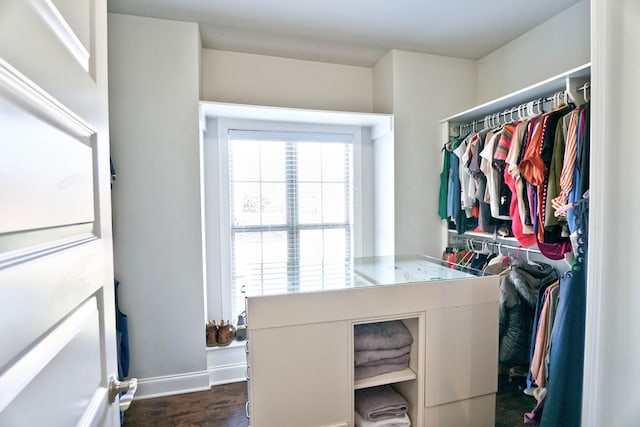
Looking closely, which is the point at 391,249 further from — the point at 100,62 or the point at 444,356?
the point at 100,62

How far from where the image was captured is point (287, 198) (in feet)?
10.1

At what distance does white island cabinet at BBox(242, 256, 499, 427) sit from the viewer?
53.3 inches

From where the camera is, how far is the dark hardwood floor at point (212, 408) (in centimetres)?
205

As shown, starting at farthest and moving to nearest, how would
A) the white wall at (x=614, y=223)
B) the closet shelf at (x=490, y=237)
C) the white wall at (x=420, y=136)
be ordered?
1. the white wall at (x=420, y=136)
2. the closet shelf at (x=490, y=237)
3. the white wall at (x=614, y=223)

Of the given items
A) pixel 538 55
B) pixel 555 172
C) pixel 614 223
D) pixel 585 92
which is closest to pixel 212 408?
pixel 614 223

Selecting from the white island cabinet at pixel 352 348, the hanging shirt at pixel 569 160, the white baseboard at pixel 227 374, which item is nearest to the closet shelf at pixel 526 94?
the hanging shirt at pixel 569 160

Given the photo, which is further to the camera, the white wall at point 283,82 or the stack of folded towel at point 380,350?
the white wall at point 283,82

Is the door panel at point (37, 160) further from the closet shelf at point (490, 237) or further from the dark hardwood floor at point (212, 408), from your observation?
the closet shelf at point (490, 237)

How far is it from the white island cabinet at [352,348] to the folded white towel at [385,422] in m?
0.05

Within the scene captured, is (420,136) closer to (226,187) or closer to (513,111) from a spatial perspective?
(513,111)

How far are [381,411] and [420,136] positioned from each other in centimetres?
221

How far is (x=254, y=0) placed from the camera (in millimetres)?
2098

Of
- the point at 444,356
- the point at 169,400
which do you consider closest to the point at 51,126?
the point at 444,356

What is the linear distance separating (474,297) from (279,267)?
1.01m
